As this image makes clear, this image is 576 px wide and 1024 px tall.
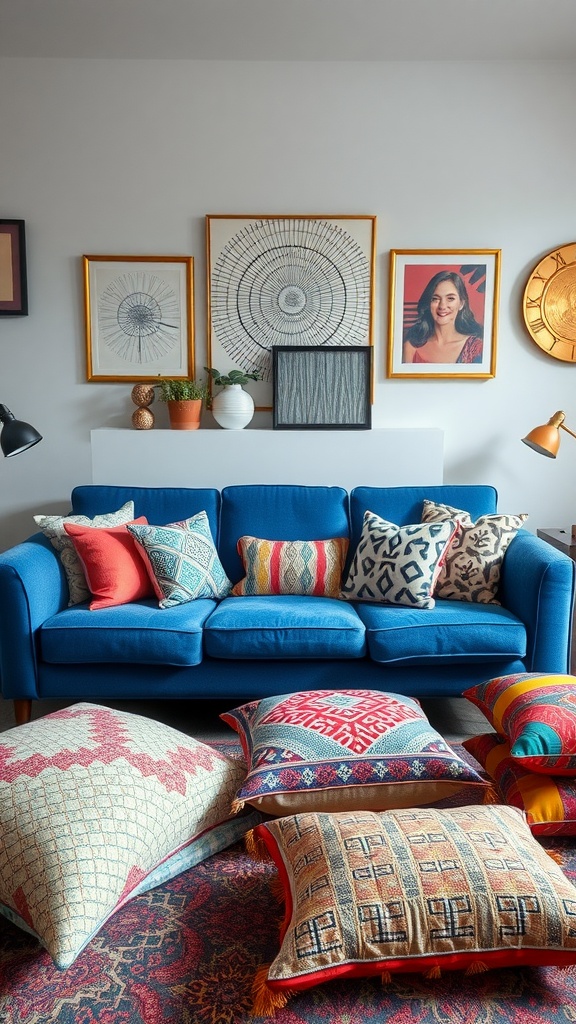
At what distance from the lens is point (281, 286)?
3.73 m

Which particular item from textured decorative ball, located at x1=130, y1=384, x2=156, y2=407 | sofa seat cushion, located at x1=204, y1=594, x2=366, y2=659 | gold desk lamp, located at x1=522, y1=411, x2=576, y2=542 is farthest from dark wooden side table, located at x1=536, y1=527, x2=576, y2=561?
textured decorative ball, located at x1=130, y1=384, x2=156, y2=407

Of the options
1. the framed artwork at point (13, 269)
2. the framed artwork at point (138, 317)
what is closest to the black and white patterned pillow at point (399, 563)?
the framed artwork at point (138, 317)

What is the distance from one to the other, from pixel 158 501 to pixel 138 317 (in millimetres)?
954

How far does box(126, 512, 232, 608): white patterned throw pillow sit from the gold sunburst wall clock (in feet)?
6.31

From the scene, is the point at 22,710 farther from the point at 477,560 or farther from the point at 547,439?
the point at 547,439

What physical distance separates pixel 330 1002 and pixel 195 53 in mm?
3657

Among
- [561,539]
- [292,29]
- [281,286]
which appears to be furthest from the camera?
[281,286]

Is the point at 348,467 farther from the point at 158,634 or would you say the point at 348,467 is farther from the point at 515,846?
the point at 515,846

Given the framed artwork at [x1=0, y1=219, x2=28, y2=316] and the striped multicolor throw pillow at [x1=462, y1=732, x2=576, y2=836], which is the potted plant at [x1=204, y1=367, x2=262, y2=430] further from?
the striped multicolor throw pillow at [x1=462, y1=732, x2=576, y2=836]

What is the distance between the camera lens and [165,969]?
4.60 feet

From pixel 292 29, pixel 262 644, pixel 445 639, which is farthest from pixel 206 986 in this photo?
pixel 292 29

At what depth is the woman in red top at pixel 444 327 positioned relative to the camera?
372 cm

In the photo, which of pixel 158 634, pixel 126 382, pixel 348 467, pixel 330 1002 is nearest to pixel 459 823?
pixel 330 1002

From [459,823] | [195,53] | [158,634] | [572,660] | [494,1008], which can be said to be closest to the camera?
[494,1008]
